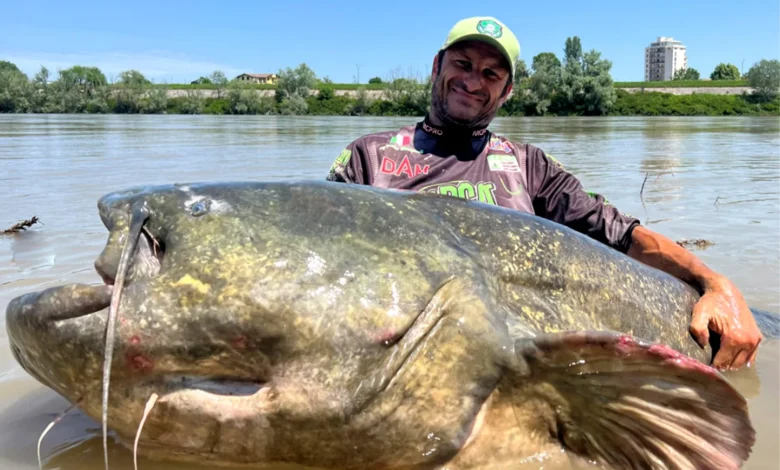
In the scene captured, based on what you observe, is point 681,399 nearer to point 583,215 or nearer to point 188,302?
point 188,302

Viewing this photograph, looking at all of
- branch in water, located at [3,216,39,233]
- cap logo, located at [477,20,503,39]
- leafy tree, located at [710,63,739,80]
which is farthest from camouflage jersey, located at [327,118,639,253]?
leafy tree, located at [710,63,739,80]

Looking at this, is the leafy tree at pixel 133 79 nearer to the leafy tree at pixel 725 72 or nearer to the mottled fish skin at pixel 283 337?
the mottled fish skin at pixel 283 337

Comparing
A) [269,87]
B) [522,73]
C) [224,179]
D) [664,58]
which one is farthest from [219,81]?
[664,58]

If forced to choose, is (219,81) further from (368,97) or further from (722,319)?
(722,319)

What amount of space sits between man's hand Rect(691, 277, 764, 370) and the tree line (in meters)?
56.0

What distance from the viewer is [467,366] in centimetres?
184

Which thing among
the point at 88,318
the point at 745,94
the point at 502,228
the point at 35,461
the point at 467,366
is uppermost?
the point at 745,94

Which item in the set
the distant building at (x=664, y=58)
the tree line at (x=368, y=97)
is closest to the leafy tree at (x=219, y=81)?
the tree line at (x=368, y=97)

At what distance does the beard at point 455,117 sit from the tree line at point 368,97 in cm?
5487

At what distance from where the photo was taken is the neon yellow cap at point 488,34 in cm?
366

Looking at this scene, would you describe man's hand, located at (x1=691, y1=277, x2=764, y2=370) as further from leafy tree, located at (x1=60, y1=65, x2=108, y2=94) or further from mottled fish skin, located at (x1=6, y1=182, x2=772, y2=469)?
leafy tree, located at (x1=60, y1=65, x2=108, y2=94)

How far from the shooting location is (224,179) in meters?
9.80

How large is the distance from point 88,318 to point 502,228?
4.58 feet

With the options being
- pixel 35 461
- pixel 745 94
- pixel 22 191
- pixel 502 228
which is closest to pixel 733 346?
pixel 502 228
